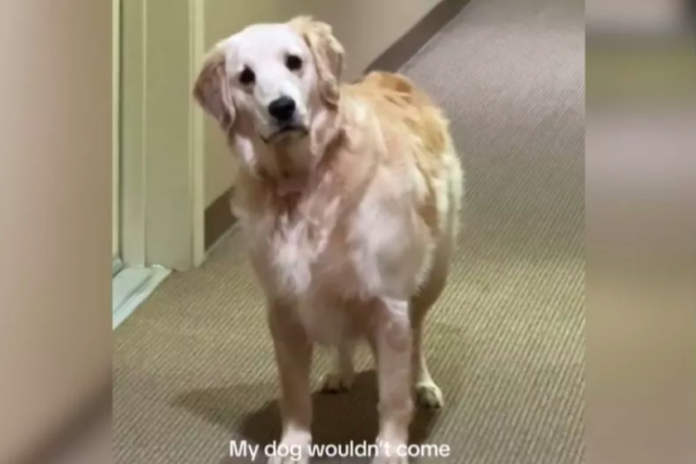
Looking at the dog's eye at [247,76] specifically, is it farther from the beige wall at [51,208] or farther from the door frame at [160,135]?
the door frame at [160,135]

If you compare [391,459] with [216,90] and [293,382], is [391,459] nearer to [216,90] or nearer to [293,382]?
[293,382]

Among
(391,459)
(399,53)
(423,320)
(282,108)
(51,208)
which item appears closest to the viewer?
(51,208)

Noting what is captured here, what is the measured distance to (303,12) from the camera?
161 cm

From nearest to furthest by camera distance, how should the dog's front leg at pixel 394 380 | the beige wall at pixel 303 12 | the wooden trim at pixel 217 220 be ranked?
the dog's front leg at pixel 394 380 < the beige wall at pixel 303 12 < the wooden trim at pixel 217 220

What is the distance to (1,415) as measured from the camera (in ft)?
2.91

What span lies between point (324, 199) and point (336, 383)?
13.2 inches

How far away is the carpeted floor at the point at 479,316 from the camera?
1.35m

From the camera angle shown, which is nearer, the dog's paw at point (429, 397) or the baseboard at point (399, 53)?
the dog's paw at point (429, 397)

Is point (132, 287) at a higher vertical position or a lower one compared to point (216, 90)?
lower

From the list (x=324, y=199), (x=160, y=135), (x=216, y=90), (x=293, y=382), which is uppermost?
(x=216, y=90)

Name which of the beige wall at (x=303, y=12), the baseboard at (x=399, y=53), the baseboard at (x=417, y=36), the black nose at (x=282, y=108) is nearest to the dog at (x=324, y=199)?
the black nose at (x=282, y=108)

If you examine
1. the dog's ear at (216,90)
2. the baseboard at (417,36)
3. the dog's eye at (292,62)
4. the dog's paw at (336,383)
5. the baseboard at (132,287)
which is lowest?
the baseboard at (132,287)

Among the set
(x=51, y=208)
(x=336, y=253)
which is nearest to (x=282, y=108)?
(x=336, y=253)

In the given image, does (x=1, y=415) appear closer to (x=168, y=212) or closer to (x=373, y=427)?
(x=373, y=427)
